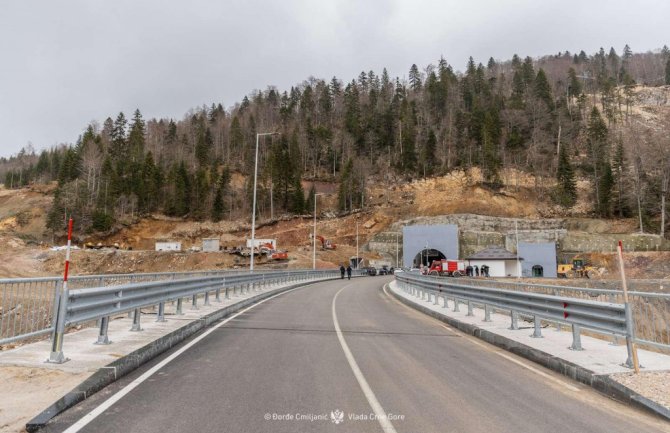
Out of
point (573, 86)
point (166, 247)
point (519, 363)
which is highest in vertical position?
point (573, 86)

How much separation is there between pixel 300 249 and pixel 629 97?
10952 centimetres

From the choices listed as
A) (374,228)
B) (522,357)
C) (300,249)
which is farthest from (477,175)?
(522,357)

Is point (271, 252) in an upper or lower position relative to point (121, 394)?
upper

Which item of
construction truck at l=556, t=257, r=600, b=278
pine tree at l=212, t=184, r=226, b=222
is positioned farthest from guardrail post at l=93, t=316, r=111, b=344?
pine tree at l=212, t=184, r=226, b=222

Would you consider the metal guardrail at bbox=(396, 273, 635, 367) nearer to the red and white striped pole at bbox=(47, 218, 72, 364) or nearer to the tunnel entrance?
the red and white striped pole at bbox=(47, 218, 72, 364)

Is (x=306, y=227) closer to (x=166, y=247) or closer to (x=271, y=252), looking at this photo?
(x=271, y=252)

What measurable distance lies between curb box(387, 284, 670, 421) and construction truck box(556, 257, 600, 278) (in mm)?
55208

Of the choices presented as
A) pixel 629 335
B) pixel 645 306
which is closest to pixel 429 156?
pixel 645 306

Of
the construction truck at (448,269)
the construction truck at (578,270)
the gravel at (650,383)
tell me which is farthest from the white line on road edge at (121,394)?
the construction truck at (578,270)

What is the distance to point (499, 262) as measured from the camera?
66312 millimetres

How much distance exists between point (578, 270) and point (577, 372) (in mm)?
59978

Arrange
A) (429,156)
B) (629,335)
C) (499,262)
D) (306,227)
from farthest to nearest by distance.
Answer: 1. (429,156)
2. (306,227)
3. (499,262)
4. (629,335)

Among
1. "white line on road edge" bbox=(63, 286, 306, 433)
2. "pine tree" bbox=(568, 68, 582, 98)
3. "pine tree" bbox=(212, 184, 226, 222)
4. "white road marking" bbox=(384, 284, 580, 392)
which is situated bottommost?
"white road marking" bbox=(384, 284, 580, 392)

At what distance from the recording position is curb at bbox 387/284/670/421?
5.54 meters
